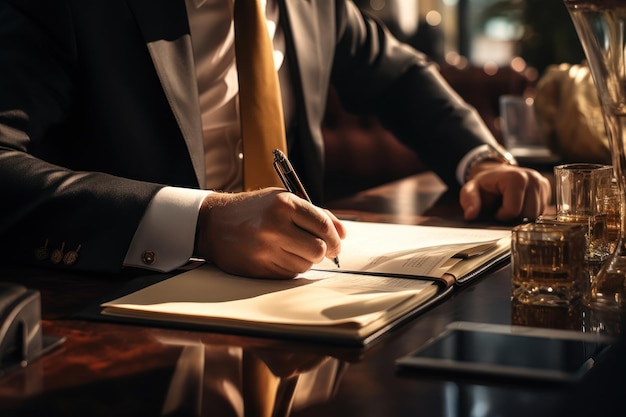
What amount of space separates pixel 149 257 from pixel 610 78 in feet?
1.81

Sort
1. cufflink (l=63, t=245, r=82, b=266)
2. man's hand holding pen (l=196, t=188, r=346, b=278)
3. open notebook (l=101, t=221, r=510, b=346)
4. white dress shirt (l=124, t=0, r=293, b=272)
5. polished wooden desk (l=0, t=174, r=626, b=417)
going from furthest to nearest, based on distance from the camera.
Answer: white dress shirt (l=124, t=0, r=293, b=272)
cufflink (l=63, t=245, r=82, b=266)
man's hand holding pen (l=196, t=188, r=346, b=278)
open notebook (l=101, t=221, r=510, b=346)
polished wooden desk (l=0, t=174, r=626, b=417)

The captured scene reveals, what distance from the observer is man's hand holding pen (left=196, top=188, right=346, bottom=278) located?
3.40 feet

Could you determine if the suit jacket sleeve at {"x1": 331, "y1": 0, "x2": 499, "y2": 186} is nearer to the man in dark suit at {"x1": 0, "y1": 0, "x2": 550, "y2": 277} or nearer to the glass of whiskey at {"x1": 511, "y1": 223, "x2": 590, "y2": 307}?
the man in dark suit at {"x1": 0, "y1": 0, "x2": 550, "y2": 277}

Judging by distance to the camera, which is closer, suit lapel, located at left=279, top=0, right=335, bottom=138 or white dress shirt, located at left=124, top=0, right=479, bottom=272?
white dress shirt, located at left=124, top=0, right=479, bottom=272

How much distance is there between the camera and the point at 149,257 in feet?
3.68

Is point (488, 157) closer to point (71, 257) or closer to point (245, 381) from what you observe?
point (71, 257)

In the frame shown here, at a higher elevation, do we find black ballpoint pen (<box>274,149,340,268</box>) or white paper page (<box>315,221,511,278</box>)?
black ballpoint pen (<box>274,149,340,268</box>)

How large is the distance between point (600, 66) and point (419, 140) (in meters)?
1.14

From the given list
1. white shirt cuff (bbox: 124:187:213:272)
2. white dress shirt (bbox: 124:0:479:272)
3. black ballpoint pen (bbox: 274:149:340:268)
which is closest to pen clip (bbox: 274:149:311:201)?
black ballpoint pen (bbox: 274:149:340:268)

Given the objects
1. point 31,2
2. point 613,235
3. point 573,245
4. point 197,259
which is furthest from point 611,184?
point 31,2

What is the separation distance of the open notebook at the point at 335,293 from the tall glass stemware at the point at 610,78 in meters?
0.16

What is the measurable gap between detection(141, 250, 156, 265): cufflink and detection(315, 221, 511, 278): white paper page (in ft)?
0.63

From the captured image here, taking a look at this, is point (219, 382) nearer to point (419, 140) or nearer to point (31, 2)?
point (31, 2)

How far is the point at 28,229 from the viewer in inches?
46.9
